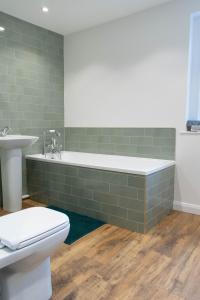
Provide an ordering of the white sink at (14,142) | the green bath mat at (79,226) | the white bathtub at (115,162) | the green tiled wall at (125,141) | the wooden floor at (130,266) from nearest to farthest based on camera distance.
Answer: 1. the wooden floor at (130,266)
2. the green bath mat at (79,226)
3. the white bathtub at (115,162)
4. the white sink at (14,142)
5. the green tiled wall at (125,141)

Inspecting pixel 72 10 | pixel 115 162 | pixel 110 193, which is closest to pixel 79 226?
pixel 110 193

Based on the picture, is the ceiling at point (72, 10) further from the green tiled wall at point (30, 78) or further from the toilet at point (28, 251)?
the toilet at point (28, 251)

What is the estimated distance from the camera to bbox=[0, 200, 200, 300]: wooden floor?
159 centimetres

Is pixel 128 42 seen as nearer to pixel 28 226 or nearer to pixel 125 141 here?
pixel 125 141

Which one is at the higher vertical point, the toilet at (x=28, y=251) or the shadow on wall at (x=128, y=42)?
the shadow on wall at (x=128, y=42)

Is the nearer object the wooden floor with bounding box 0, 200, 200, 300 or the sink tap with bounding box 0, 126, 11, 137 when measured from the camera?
the wooden floor with bounding box 0, 200, 200, 300

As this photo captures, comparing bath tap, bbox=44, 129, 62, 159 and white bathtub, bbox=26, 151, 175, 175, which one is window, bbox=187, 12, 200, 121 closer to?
white bathtub, bbox=26, 151, 175, 175

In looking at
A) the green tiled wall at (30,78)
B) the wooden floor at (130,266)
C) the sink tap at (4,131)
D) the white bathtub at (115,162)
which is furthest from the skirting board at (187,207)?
the sink tap at (4,131)

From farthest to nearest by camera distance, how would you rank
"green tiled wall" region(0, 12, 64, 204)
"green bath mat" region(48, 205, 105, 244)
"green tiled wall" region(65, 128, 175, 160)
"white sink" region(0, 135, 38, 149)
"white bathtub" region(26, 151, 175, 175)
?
"green tiled wall" region(0, 12, 64, 204)
"green tiled wall" region(65, 128, 175, 160)
"white sink" region(0, 135, 38, 149)
"white bathtub" region(26, 151, 175, 175)
"green bath mat" region(48, 205, 105, 244)

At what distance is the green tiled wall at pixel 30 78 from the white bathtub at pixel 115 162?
0.56 m

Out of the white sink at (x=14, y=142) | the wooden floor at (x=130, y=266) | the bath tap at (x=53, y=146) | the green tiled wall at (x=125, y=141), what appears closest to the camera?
the wooden floor at (x=130, y=266)

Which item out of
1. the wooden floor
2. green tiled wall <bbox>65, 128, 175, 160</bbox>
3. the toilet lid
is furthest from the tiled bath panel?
the toilet lid

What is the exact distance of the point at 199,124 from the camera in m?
2.79

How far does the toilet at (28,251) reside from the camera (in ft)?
4.09
